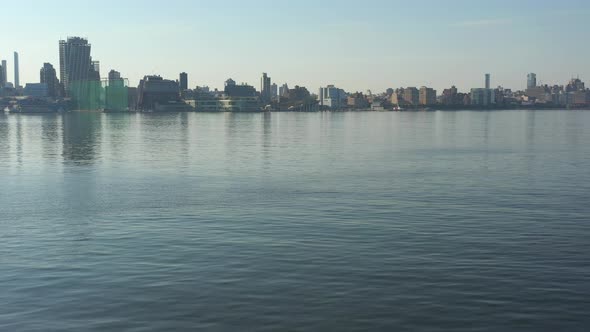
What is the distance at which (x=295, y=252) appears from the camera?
98.4ft

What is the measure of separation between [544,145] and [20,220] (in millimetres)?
90309

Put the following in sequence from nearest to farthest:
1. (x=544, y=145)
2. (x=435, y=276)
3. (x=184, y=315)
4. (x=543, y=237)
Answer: (x=184, y=315) → (x=435, y=276) → (x=543, y=237) → (x=544, y=145)

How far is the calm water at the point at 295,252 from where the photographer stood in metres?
21.6

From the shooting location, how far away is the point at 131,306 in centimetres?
2239

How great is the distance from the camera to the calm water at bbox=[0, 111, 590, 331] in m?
21.6

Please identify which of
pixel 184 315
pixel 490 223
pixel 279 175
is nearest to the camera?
pixel 184 315

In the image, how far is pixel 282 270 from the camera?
26859 mm

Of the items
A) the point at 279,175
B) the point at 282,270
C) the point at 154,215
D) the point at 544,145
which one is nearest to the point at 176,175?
the point at 279,175

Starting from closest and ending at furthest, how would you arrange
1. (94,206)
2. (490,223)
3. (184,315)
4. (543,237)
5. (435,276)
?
(184,315), (435,276), (543,237), (490,223), (94,206)

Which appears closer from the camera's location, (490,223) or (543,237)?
(543,237)

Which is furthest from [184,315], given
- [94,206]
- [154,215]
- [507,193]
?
[507,193]

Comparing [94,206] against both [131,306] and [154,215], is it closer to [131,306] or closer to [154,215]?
[154,215]

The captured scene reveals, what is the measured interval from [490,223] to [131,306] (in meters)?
22.7

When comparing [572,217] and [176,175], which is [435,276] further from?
[176,175]
